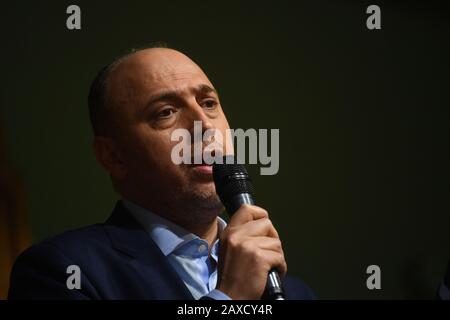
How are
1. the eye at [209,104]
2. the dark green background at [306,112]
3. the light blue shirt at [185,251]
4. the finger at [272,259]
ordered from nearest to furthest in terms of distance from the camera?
the finger at [272,259] < the light blue shirt at [185,251] < the eye at [209,104] < the dark green background at [306,112]

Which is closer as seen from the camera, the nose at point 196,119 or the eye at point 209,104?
the nose at point 196,119

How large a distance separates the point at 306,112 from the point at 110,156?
62cm

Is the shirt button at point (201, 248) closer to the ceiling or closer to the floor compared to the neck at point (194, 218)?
closer to the floor

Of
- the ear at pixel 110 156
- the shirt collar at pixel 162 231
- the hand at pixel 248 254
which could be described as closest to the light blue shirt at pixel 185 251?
the shirt collar at pixel 162 231

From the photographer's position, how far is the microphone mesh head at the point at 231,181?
1.19 meters

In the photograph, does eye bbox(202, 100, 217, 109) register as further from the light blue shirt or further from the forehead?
the light blue shirt

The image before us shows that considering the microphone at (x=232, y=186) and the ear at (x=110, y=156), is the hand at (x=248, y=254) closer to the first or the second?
the microphone at (x=232, y=186)

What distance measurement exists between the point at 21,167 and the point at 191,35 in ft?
1.99

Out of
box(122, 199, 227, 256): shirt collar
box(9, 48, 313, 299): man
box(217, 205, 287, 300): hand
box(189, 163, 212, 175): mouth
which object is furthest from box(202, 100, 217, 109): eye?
box(217, 205, 287, 300): hand

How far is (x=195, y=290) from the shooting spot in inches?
Result: 52.5

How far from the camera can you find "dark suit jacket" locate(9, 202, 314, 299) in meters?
1.25

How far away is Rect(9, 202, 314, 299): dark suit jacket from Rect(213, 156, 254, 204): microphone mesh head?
9.1 inches

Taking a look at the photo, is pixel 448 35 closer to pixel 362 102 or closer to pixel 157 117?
pixel 362 102

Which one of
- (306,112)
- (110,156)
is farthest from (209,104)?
(306,112)
